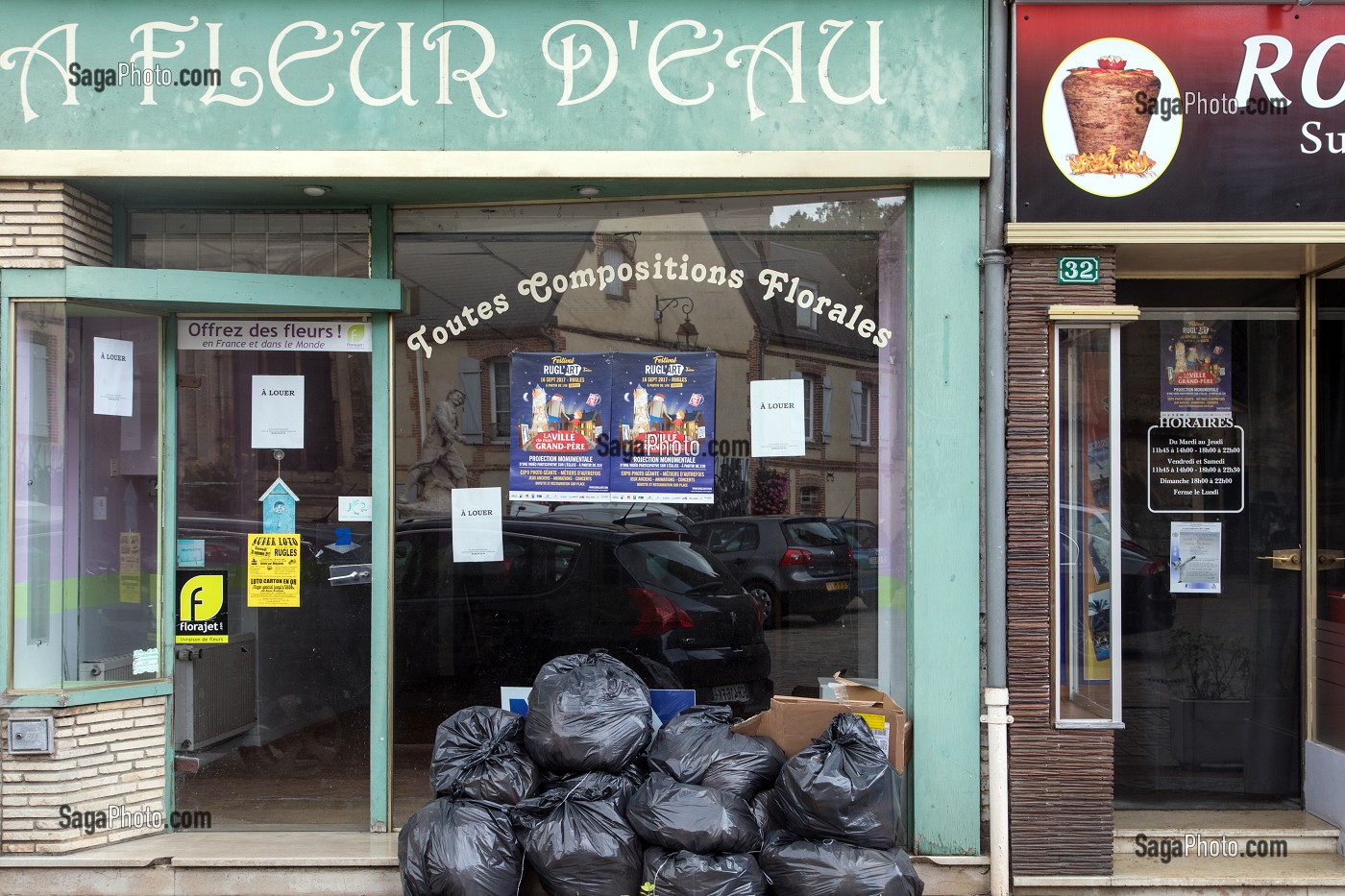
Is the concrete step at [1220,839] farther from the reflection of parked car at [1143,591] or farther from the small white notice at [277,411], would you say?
the small white notice at [277,411]

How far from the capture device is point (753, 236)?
209 inches

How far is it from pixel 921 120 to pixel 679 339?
5.24 ft

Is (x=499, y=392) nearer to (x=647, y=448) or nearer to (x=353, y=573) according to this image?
(x=647, y=448)

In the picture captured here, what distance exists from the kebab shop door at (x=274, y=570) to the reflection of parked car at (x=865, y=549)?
249 cm

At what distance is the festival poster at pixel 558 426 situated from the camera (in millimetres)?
5375

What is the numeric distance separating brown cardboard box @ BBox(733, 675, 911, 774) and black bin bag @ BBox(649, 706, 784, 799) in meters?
0.11

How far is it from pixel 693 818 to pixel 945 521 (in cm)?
184

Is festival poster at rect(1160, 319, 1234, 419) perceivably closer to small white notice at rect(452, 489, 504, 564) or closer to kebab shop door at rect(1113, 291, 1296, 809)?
kebab shop door at rect(1113, 291, 1296, 809)

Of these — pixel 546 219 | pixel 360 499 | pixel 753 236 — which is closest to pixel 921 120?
pixel 753 236

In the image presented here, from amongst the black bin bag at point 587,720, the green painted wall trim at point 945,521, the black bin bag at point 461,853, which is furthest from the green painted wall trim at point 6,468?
the green painted wall trim at point 945,521

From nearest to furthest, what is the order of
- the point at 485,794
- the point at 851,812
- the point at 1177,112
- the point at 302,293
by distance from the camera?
the point at 851,812 → the point at 485,794 → the point at 1177,112 → the point at 302,293

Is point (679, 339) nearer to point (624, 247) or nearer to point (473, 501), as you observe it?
point (624, 247)

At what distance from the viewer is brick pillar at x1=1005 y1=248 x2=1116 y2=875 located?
15.7 ft

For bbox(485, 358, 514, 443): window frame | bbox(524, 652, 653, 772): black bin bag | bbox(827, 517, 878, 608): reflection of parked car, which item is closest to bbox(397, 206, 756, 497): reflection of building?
bbox(485, 358, 514, 443): window frame
